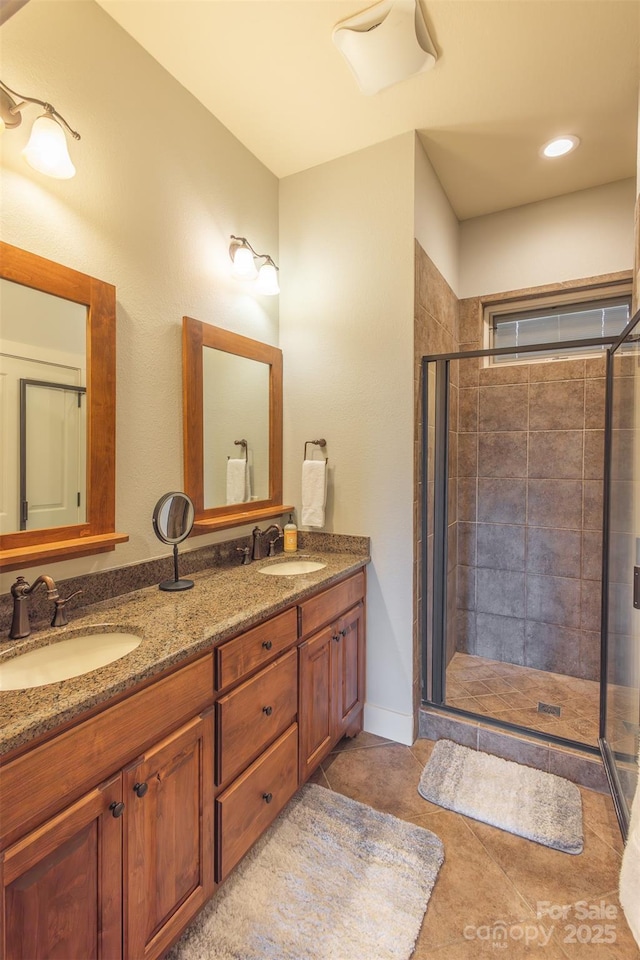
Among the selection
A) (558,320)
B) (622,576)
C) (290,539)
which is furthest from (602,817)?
(558,320)

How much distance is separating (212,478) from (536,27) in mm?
2066

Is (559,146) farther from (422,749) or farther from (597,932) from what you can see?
(597,932)

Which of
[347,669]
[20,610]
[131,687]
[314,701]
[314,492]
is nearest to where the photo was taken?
[131,687]

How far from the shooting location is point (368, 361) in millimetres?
2139

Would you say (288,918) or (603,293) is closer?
(288,918)

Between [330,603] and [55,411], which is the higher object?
[55,411]

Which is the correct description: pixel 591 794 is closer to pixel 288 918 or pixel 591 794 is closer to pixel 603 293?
pixel 288 918

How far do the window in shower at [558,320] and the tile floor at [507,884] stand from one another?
221cm

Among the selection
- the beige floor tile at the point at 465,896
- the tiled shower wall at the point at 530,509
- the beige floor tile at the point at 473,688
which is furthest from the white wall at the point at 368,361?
the tiled shower wall at the point at 530,509

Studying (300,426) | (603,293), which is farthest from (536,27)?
(300,426)

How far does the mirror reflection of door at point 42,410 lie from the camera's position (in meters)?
1.22

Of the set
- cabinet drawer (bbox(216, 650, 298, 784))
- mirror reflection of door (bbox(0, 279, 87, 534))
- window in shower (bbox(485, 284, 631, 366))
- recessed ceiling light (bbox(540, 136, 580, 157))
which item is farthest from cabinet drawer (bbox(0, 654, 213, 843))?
recessed ceiling light (bbox(540, 136, 580, 157))

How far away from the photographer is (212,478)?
195cm

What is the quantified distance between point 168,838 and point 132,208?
6.44ft
